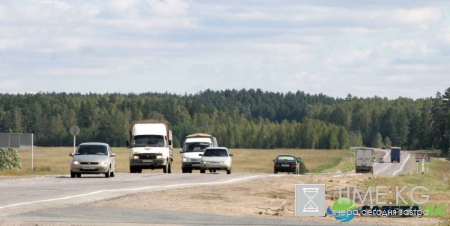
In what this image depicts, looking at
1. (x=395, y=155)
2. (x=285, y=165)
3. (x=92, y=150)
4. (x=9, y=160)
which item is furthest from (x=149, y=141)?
(x=395, y=155)

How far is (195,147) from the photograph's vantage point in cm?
5612

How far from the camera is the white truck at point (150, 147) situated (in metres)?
51.2

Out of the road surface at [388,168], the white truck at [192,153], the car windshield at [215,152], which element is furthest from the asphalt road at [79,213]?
the road surface at [388,168]

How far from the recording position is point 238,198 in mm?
29016

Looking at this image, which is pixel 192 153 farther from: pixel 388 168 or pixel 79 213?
pixel 388 168

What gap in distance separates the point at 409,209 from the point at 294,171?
4026 cm

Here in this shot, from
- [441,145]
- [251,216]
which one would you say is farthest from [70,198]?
[441,145]

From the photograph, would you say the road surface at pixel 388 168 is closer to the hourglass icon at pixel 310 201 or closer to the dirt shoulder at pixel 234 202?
the dirt shoulder at pixel 234 202

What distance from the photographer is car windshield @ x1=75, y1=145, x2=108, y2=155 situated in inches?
1690

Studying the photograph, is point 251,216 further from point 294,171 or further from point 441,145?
point 441,145

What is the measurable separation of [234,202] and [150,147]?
24.2m

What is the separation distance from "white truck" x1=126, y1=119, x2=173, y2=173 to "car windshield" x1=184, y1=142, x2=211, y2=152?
3.81m

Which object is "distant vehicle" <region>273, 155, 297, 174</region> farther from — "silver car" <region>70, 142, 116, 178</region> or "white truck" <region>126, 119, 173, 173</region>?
"silver car" <region>70, 142, 116, 178</region>

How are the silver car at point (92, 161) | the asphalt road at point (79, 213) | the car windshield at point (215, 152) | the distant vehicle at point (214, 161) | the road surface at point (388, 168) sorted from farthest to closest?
the road surface at point (388, 168), the car windshield at point (215, 152), the distant vehicle at point (214, 161), the silver car at point (92, 161), the asphalt road at point (79, 213)
